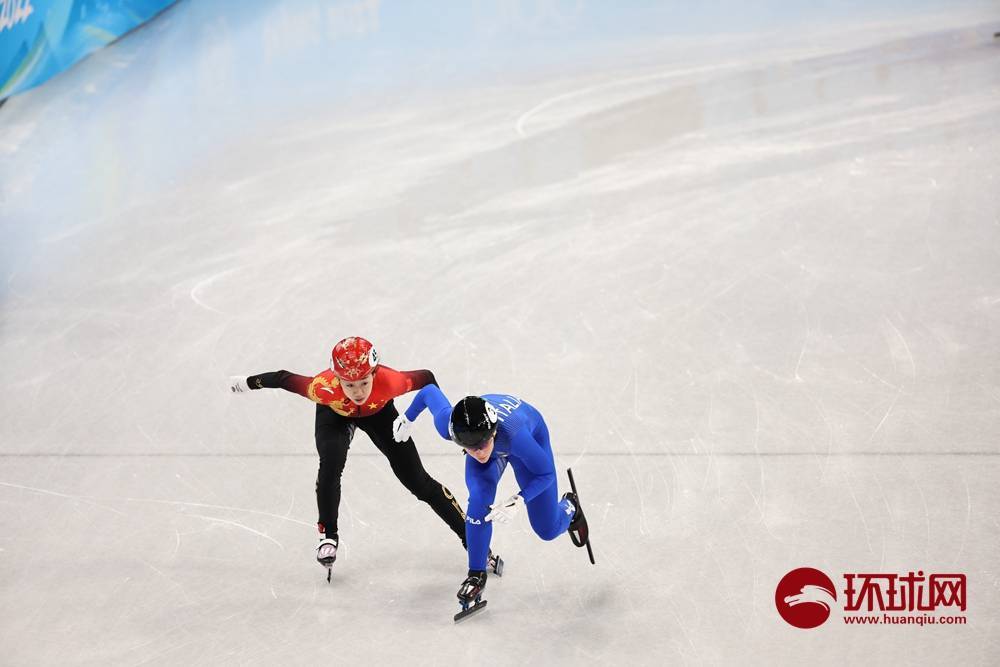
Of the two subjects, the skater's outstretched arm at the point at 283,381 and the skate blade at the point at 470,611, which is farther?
the skater's outstretched arm at the point at 283,381

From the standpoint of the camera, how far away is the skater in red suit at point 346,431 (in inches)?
175

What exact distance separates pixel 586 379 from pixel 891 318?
6.44 feet

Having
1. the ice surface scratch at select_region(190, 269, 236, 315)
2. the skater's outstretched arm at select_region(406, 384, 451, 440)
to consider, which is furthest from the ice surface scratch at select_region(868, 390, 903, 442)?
the ice surface scratch at select_region(190, 269, 236, 315)

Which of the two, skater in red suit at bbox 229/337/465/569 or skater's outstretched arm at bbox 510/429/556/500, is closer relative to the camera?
skater's outstretched arm at bbox 510/429/556/500

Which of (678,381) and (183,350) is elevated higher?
(183,350)

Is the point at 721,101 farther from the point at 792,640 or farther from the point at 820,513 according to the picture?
the point at 792,640

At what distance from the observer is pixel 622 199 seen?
8617 millimetres

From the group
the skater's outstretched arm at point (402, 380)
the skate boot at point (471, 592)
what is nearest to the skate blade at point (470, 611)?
the skate boot at point (471, 592)

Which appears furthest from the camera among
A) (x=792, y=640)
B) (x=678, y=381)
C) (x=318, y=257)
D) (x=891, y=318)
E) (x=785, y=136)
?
(x=785, y=136)

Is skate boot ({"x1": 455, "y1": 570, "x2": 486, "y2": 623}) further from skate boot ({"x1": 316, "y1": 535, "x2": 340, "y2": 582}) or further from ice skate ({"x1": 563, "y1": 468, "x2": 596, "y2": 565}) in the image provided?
skate boot ({"x1": 316, "y1": 535, "x2": 340, "y2": 582})

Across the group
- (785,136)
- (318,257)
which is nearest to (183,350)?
(318,257)

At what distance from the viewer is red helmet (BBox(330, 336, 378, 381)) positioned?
4.20m

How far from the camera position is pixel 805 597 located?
4223 millimetres

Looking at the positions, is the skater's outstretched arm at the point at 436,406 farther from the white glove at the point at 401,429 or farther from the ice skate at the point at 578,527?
the ice skate at the point at 578,527
